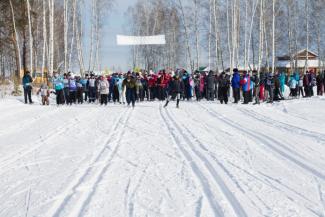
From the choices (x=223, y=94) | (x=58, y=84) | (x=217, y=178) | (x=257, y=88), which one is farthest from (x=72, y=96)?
(x=217, y=178)

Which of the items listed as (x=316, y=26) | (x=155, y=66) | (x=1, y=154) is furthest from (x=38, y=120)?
(x=155, y=66)

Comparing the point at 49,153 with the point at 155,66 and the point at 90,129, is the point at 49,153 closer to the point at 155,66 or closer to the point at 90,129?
the point at 90,129

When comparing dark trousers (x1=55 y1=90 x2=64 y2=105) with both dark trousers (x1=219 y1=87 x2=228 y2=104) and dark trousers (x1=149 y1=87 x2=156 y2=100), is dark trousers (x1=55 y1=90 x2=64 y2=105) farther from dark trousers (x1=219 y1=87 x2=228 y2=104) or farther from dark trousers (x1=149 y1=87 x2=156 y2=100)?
dark trousers (x1=219 y1=87 x2=228 y2=104)

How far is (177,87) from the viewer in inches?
791

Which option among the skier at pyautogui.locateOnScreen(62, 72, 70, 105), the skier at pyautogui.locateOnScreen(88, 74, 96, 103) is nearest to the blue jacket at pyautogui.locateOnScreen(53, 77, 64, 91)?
the skier at pyautogui.locateOnScreen(62, 72, 70, 105)

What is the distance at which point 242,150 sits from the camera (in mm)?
9250

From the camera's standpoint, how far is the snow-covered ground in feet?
18.6

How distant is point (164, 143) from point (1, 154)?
322 cm

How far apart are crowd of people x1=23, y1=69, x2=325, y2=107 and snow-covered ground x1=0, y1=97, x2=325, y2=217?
24.0ft

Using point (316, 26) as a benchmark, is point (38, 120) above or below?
below

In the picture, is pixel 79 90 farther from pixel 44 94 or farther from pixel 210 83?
pixel 210 83

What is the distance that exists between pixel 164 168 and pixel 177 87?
1253cm

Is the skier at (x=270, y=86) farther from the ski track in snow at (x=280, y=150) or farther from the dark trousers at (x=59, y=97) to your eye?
the dark trousers at (x=59, y=97)

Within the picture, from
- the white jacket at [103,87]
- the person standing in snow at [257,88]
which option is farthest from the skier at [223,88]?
the white jacket at [103,87]
